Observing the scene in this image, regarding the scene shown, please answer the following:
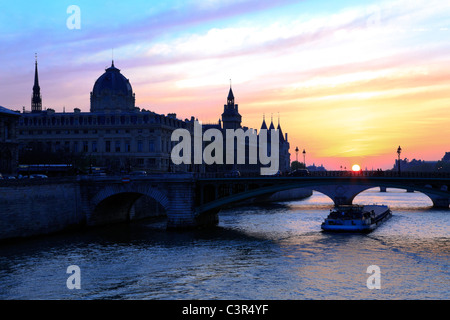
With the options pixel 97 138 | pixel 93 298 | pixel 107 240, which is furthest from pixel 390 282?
pixel 97 138

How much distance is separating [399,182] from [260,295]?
101ft

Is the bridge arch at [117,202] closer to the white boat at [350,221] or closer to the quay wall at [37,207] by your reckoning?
the quay wall at [37,207]

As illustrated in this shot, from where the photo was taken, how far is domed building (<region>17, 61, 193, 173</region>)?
110812mm

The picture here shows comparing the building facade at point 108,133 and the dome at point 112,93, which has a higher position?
the dome at point 112,93

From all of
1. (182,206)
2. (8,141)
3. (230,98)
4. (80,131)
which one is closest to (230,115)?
(230,98)

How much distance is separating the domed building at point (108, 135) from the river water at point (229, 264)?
50389mm

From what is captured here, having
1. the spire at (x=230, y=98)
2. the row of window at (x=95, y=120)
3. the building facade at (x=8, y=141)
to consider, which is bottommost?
the building facade at (x=8, y=141)

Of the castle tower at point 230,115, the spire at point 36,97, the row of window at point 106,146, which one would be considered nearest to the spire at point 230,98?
the castle tower at point 230,115

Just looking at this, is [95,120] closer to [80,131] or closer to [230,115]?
[80,131]

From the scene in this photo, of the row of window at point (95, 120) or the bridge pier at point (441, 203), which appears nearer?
the bridge pier at point (441, 203)

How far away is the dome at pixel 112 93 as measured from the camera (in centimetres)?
12344

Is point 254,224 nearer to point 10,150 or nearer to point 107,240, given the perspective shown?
point 107,240

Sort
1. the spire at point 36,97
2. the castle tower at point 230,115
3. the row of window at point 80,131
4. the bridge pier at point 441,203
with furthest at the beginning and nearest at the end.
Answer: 1. the castle tower at point 230,115
2. the spire at point 36,97
3. the row of window at point 80,131
4. the bridge pier at point 441,203

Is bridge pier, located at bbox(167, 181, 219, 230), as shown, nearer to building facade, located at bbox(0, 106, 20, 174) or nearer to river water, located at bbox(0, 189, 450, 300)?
river water, located at bbox(0, 189, 450, 300)
